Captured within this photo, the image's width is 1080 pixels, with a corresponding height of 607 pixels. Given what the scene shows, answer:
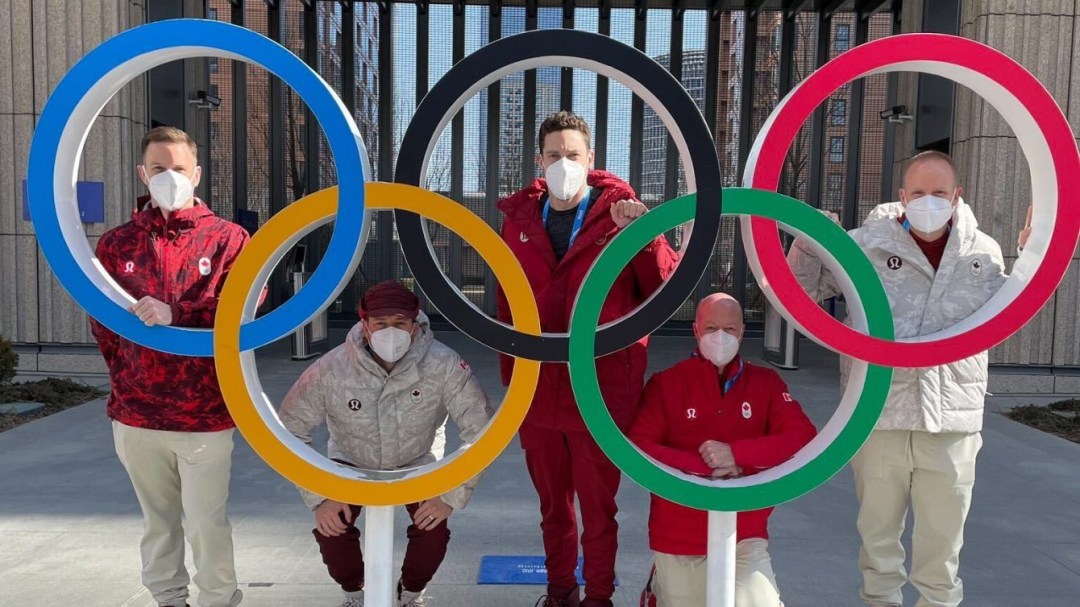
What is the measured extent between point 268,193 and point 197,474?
31.8 ft

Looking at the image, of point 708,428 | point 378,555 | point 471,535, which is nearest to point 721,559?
point 708,428

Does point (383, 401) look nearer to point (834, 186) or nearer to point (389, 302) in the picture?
point (389, 302)

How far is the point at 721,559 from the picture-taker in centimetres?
229

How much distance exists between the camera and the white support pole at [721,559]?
2.28 metres

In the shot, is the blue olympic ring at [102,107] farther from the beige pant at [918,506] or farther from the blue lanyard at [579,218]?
the beige pant at [918,506]

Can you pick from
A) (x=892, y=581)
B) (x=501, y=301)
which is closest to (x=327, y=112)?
(x=501, y=301)

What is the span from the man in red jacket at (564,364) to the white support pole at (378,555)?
66cm

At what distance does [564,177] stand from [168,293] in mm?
1400

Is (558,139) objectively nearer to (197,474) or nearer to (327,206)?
(327,206)

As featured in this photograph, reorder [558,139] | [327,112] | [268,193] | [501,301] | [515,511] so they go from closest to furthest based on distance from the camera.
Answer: [327,112], [558,139], [501,301], [515,511], [268,193]

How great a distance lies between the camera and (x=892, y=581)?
267 cm

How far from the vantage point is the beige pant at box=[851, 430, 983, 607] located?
8.50 feet

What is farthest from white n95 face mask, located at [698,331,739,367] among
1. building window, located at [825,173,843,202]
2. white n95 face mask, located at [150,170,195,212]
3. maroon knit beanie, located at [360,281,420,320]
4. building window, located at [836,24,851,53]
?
building window, located at [836,24,851,53]

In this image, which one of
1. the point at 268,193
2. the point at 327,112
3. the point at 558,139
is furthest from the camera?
the point at 268,193
